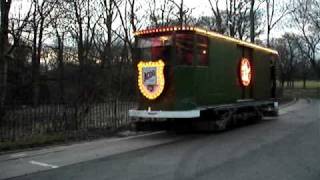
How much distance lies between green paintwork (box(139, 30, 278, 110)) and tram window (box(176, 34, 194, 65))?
0.56 ft

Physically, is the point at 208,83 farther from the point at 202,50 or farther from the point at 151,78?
the point at 151,78

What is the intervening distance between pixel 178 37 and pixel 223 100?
3.43 meters

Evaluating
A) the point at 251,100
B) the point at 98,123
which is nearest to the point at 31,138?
the point at 98,123

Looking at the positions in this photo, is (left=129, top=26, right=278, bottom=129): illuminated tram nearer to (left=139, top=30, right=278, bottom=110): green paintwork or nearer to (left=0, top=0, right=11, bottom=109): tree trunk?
(left=139, top=30, right=278, bottom=110): green paintwork

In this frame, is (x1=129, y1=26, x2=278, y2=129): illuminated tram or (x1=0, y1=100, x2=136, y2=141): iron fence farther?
(x1=129, y1=26, x2=278, y2=129): illuminated tram

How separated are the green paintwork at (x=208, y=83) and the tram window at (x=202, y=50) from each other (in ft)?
0.64

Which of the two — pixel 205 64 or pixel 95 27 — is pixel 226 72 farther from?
pixel 95 27

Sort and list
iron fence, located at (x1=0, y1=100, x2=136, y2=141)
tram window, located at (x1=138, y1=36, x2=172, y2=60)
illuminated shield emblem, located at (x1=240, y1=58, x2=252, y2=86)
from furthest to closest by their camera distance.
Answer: illuminated shield emblem, located at (x1=240, y1=58, x2=252, y2=86)
tram window, located at (x1=138, y1=36, x2=172, y2=60)
iron fence, located at (x1=0, y1=100, x2=136, y2=141)

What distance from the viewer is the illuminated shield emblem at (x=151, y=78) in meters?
16.8

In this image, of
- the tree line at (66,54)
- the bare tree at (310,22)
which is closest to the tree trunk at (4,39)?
the tree line at (66,54)

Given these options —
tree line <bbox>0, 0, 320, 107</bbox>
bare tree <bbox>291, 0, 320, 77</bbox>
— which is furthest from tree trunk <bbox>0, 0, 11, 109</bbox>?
bare tree <bbox>291, 0, 320, 77</bbox>

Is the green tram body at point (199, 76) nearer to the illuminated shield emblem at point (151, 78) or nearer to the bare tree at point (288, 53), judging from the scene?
the illuminated shield emblem at point (151, 78)

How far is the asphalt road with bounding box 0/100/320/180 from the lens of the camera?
10398 millimetres

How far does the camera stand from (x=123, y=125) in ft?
61.6
